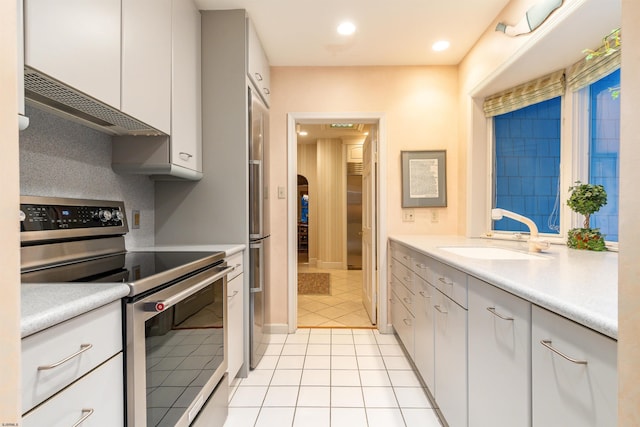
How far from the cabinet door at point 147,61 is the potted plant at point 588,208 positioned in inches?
91.9

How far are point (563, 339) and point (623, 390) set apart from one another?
0.37m

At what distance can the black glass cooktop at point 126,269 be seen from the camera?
1007 millimetres

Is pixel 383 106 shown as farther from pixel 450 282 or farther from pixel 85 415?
pixel 85 415

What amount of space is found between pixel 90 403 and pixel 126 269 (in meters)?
0.53

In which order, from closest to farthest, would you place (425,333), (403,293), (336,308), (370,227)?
(425,333)
(403,293)
(370,227)
(336,308)

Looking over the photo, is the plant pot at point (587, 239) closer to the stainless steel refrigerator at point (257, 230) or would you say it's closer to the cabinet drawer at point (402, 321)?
the cabinet drawer at point (402, 321)

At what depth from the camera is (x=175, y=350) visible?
116 centimetres

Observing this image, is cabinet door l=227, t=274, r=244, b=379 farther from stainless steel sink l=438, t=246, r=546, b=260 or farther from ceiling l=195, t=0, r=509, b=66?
ceiling l=195, t=0, r=509, b=66

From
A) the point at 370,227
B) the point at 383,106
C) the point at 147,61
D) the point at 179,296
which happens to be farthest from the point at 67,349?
the point at 383,106

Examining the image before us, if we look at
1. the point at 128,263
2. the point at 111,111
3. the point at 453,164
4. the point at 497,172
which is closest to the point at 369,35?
the point at 453,164

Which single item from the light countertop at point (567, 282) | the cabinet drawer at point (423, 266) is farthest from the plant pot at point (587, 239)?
the cabinet drawer at point (423, 266)

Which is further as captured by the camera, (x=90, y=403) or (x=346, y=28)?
(x=346, y=28)

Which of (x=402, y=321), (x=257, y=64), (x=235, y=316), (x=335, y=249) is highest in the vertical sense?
(x=257, y=64)

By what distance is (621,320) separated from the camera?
1.45 feet
